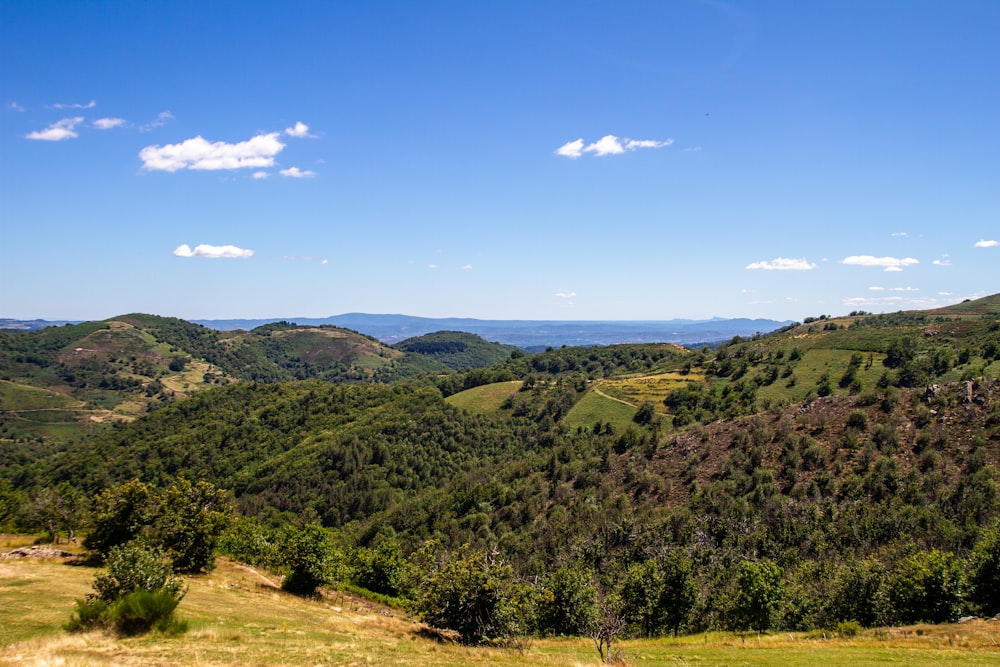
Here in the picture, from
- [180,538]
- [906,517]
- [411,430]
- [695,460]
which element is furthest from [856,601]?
[411,430]

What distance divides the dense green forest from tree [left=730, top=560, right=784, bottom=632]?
206mm

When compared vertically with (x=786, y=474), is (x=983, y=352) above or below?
above

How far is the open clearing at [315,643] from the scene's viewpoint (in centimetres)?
2528

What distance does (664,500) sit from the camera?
319 feet

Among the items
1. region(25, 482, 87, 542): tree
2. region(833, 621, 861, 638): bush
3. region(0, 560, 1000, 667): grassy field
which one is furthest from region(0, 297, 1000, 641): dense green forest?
region(833, 621, 861, 638): bush

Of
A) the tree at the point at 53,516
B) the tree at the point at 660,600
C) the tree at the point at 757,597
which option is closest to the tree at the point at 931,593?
the tree at the point at 757,597

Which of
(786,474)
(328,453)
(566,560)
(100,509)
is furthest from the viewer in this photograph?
(328,453)

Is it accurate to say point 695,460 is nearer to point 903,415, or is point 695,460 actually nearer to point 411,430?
point 903,415

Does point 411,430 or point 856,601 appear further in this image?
point 411,430

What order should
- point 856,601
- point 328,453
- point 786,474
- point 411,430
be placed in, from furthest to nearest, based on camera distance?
1. point 411,430
2. point 328,453
3. point 786,474
4. point 856,601

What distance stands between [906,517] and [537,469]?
79869mm

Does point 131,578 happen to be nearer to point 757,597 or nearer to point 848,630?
point 848,630

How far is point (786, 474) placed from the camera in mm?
91312

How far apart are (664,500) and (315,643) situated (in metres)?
79.0
